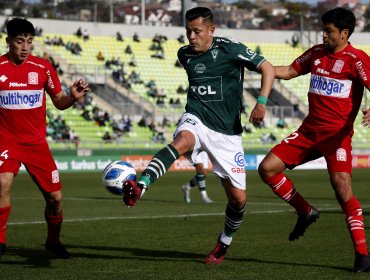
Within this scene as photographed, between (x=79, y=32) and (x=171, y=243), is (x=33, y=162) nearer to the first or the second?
(x=171, y=243)

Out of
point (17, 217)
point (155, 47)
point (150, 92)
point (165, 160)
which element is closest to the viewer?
point (165, 160)

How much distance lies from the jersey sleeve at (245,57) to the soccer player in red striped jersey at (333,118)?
1.61 feet

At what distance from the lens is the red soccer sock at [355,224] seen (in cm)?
1015

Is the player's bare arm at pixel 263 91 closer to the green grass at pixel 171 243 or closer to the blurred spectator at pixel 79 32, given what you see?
the green grass at pixel 171 243

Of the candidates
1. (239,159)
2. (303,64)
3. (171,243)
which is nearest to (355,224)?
(239,159)

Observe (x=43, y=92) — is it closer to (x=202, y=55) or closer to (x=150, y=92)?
(x=202, y=55)

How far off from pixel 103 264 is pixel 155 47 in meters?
49.2

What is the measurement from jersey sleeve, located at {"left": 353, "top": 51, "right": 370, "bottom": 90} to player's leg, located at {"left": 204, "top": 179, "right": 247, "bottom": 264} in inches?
74.3

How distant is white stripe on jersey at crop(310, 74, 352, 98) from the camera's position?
10445mm

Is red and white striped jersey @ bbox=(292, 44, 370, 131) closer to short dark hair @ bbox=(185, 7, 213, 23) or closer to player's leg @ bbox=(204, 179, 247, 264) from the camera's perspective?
player's leg @ bbox=(204, 179, 247, 264)

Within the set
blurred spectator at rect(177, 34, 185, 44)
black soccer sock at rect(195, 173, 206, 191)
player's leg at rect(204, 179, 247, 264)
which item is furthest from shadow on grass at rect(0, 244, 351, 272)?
blurred spectator at rect(177, 34, 185, 44)

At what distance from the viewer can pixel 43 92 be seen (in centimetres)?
1115

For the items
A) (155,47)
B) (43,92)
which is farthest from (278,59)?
(43,92)

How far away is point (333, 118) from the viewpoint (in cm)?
1055
